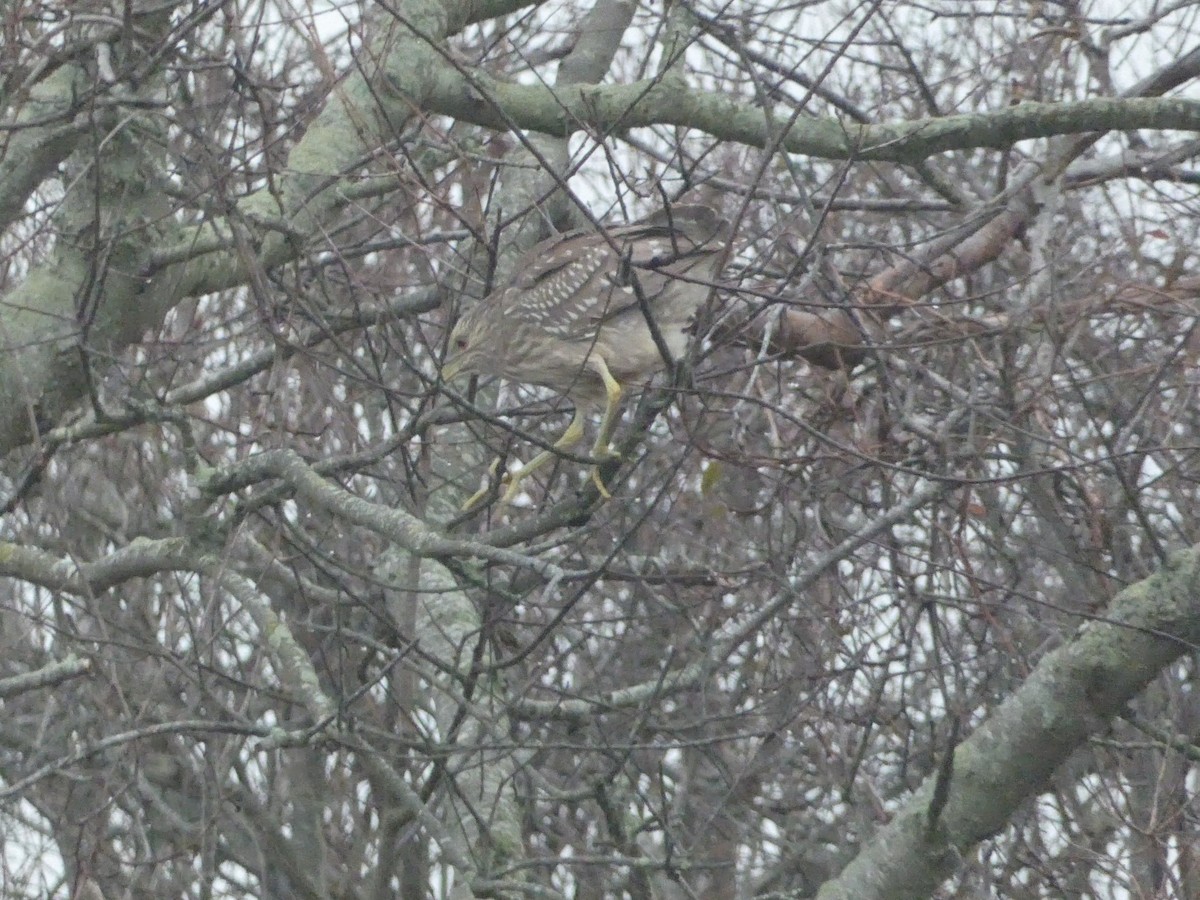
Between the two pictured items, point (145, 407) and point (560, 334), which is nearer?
point (145, 407)

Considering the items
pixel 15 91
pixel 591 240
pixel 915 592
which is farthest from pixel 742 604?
pixel 15 91

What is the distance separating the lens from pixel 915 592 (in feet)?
16.3

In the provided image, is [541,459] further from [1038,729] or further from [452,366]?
[1038,729]

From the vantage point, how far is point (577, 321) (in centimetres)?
511

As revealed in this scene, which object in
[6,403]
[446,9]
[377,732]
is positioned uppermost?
[446,9]

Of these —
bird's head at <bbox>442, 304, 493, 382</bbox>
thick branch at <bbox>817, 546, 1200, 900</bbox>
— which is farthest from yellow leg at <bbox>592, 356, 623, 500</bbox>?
thick branch at <bbox>817, 546, 1200, 900</bbox>

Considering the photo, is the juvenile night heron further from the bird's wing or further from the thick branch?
the thick branch

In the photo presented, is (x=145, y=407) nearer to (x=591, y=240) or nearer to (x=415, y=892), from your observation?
(x=591, y=240)

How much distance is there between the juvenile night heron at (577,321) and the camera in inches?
193

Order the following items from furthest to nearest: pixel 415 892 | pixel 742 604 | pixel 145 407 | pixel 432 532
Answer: pixel 415 892 → pixel 742 604 → pixel 145 407 → pixel 432 532

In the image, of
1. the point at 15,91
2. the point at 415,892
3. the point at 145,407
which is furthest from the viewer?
the point at 415,892

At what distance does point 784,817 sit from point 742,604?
1457 mm

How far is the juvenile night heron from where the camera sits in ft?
16.1

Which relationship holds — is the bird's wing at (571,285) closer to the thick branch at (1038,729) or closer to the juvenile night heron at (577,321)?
the juvenile night heron at (577,321)
